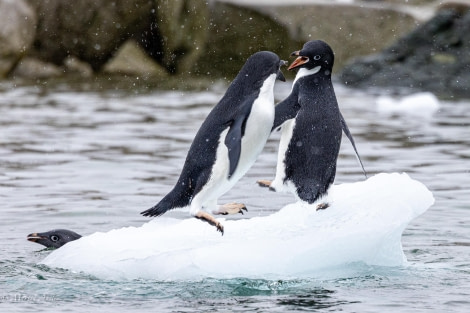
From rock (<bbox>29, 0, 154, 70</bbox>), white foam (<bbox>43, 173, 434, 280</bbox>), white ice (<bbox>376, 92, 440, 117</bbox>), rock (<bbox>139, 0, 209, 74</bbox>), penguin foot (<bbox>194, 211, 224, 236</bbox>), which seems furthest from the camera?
rock (<bbox>29, 0, 154, 70</bbox>)

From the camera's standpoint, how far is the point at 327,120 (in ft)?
18.2

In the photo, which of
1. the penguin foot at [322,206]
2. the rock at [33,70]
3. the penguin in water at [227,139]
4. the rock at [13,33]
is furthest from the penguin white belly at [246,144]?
the rock at [33,70]

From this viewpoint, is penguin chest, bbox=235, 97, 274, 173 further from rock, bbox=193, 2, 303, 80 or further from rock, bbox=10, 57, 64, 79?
rock, bbox=193, 2, 303, 80

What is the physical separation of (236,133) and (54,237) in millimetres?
1637

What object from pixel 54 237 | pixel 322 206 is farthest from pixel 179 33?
pixel 322 206

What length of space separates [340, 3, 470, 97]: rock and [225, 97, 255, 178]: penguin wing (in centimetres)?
1161

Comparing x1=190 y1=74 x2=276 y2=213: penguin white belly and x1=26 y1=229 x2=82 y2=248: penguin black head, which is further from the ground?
x1=190 y1=74 x2=276 y2=213: penguin white belly

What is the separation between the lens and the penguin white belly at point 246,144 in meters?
5.14

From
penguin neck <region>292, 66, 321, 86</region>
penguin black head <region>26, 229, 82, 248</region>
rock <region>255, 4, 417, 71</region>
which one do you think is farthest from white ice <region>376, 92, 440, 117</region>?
penguin neck <region>292, 66, 321, 86</region>

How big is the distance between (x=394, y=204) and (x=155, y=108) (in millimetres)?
9764

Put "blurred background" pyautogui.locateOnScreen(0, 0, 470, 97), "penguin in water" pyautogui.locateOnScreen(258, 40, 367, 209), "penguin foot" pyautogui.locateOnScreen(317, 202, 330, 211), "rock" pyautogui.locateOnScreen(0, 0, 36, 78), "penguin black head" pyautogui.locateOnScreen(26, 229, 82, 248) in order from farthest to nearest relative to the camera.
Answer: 1. "blurred background" pyautogui.locateOnScreen(0, 0, 470, 97)
2. "rock" pyautogui.locateOnScreen(0, 0, 36, 78)
3. "penguin black head" pyautogui.locateOnScreen(26, 229, 82, 248)
4. "penguin in water" pyautogui.locateOnScreen(258, 40, 367, 209)
5. "penguin foot" pyautogui.locateOnScreen(317, 202, 330, 211)

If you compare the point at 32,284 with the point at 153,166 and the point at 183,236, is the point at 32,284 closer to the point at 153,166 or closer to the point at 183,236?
the point at 183,236

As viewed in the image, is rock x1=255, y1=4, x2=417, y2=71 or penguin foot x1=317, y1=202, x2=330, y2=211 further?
rock x1=255, y1=4, x2=417, y2=71

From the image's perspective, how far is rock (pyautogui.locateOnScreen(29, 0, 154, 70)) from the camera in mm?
21219
